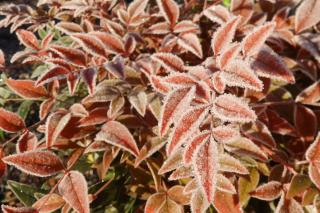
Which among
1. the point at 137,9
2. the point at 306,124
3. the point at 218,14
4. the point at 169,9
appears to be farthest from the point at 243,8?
the point at 306,124

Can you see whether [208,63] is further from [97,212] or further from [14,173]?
[14,173]

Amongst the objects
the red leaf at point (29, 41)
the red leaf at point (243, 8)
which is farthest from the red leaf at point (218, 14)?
the red leaf at point (29, 41)

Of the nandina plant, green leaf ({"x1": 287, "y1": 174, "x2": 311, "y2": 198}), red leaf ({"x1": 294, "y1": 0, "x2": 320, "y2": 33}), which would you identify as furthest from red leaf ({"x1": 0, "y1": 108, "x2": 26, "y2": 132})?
red leaf ({"x1": 294, "y1": 0, "x2": 320, "y2": 33})

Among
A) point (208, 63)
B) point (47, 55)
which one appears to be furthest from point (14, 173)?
point (208, 63)

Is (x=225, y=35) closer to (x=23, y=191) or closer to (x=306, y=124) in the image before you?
(x=306, y=124)

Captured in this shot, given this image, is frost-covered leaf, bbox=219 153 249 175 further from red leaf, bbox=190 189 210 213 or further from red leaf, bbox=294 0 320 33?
red leaf, bbox=294 0 320 33

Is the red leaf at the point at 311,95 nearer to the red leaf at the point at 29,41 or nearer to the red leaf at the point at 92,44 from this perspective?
the red leaf at the point at 92,44
